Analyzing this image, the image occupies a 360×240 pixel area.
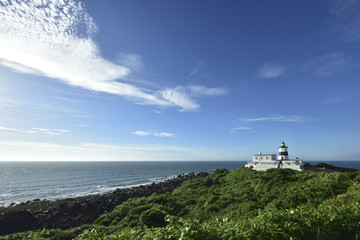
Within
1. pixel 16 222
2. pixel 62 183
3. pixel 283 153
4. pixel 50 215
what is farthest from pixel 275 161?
pixel 62 183

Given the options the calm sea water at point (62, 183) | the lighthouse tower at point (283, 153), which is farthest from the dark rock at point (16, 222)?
the lighthouse tower at point (283, 153)

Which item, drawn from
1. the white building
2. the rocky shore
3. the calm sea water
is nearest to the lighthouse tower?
the white building

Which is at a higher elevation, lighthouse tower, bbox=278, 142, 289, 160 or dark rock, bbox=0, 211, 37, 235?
lighthouse tower, bbox=278, 142, 289, 160

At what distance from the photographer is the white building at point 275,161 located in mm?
34906

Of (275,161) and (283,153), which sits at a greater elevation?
(283,153)

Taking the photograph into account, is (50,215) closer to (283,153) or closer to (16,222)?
(16,222)

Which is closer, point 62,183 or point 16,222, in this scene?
point 16,222

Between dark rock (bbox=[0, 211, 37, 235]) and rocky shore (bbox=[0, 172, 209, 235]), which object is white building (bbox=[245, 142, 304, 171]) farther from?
dark rock (bbox=[0, 211, 37, 235])

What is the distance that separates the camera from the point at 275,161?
126 ft

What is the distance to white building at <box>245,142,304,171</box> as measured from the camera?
34.9 meters

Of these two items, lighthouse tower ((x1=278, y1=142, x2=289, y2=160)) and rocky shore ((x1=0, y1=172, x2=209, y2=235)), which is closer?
rocky shore ((x1=0, y1=172, x2=209, y2=235))

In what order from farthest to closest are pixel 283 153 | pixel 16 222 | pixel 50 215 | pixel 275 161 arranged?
pixel 283 153 < pixel 275 161 < pixel 50 215 < pixel 16 222

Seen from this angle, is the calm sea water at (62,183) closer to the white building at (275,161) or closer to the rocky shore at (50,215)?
the rocky shore at (50,215)

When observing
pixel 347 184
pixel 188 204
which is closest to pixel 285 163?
pixel 347 184
